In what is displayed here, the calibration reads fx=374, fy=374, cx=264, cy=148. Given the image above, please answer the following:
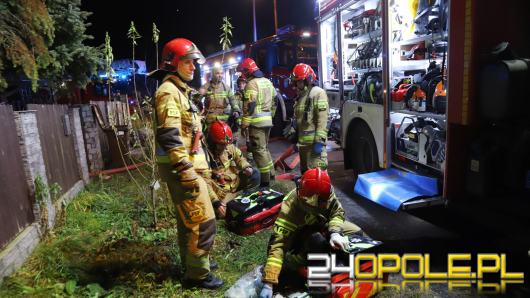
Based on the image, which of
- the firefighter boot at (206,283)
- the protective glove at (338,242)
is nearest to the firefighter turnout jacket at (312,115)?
the protective glove at (338,242)

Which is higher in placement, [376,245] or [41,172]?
[41,172]

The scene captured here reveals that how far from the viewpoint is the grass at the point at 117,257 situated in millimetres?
2859

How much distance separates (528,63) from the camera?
262 cm

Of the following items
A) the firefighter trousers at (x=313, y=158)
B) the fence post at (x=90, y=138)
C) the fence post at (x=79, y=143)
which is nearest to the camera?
the firefighter trousers at (x=313, y=158)

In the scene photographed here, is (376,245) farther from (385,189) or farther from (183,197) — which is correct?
(183,197)

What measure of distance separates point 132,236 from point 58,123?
2213mm

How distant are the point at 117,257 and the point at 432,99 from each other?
11.3 feet

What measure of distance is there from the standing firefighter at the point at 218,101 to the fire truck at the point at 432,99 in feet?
5.80

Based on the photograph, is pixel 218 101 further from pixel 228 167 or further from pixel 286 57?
pixel 286 57

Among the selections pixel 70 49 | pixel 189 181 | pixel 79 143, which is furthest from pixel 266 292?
pixel 70 49

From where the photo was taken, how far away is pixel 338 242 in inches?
101

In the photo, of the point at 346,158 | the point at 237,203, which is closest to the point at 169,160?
the point at 237,203

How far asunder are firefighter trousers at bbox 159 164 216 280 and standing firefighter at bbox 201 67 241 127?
387cm

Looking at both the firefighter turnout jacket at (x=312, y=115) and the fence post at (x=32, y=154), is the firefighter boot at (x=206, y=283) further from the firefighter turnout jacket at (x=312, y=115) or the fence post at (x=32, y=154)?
the firefighter turnout jacket at (x=312, y=115)
